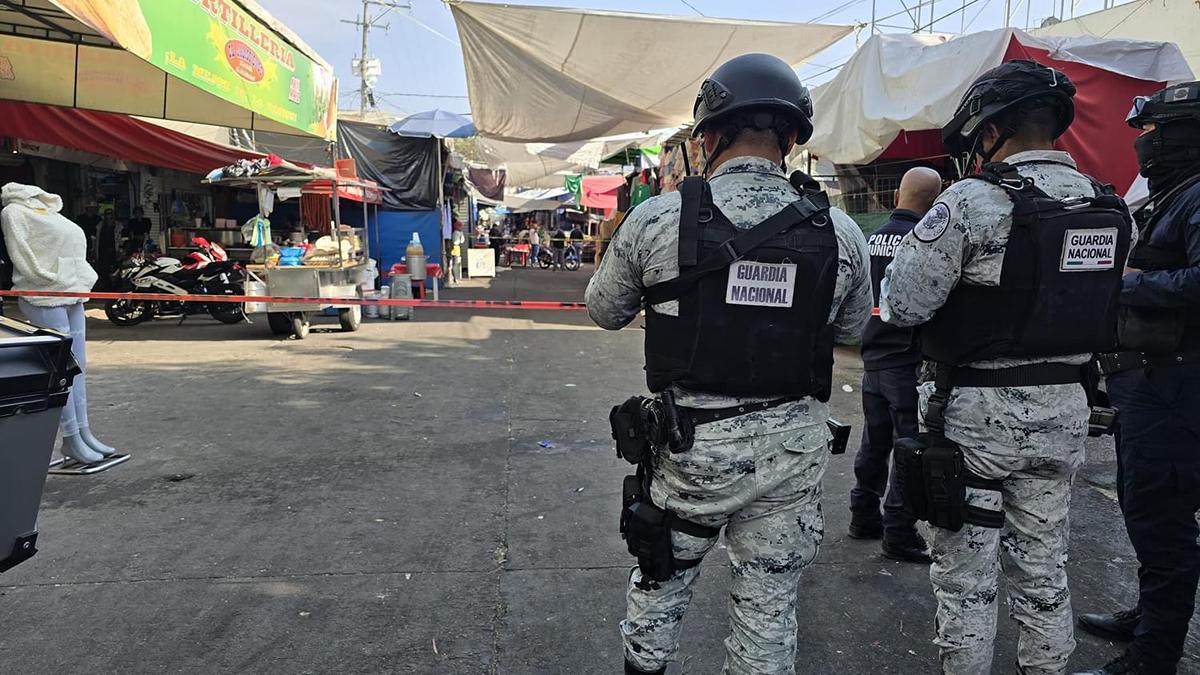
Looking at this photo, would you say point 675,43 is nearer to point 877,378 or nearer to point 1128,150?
point 1128,150

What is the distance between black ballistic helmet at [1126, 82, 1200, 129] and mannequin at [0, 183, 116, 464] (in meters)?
5.71

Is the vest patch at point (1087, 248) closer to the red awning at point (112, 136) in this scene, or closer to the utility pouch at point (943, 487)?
the utility pouch at point (943, 487)

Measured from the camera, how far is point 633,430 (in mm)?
2035

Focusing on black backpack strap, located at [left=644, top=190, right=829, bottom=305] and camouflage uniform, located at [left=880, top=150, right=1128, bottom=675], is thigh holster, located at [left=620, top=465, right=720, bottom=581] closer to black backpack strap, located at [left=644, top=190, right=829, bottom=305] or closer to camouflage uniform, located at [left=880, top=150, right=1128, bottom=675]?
black backpack strap, located at [left=644, top=190, right=829, bottom=305]

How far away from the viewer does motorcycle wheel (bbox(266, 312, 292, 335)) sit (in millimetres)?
9656

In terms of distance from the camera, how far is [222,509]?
13.0ft

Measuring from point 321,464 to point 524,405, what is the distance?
2.00 metres

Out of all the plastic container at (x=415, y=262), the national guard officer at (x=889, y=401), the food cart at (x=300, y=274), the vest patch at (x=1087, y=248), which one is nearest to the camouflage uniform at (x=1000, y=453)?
the vest patch at (x=1087, y=248)

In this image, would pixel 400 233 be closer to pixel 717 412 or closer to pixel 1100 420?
pixel 717 412

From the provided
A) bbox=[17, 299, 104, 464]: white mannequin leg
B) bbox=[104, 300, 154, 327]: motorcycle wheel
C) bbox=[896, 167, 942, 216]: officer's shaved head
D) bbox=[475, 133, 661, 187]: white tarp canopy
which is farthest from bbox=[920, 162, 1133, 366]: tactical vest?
bbox=[475, 133, 661, 187]: white tarp canopy

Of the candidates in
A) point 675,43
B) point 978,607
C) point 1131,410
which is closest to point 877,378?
point 1131,410

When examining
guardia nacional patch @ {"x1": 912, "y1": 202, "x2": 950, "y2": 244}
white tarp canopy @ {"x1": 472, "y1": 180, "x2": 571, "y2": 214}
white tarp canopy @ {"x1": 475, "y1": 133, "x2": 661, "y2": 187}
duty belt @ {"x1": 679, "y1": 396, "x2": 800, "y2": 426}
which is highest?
white tarp canopy @ {"x1": 472, "y1": 180, "x2": 571, "y2": 214}

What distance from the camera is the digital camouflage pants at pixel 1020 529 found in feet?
7.02

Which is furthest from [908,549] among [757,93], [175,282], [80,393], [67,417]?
[175,282]
